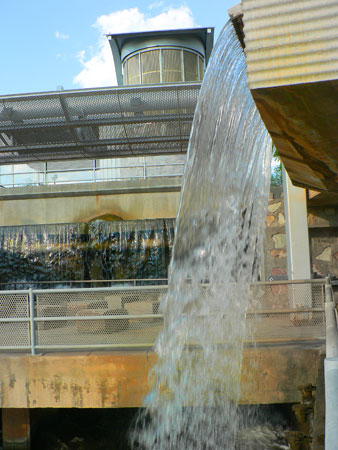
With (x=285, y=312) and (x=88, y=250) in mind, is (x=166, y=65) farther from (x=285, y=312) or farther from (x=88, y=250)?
(x=285, y=312)

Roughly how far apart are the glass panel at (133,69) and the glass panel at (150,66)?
0.30 metres

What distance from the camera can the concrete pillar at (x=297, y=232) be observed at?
7426 millimetres

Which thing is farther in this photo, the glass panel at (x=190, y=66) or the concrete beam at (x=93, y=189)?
the glass panel at (x=190, y=66)

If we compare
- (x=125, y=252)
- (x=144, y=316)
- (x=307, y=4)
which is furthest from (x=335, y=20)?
(x=125, y=252)

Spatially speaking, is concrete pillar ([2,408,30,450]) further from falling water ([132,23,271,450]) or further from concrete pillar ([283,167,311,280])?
concrete pillar ([283,167,311,280])

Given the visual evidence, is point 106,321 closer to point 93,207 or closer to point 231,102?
point 231,102

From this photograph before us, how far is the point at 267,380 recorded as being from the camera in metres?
5.33

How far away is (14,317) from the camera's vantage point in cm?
571

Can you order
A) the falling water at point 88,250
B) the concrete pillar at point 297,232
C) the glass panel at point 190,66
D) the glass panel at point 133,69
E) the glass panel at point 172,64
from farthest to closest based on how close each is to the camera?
the glass panel at point 133,69, the glass panel at point 190,66, the glass panel at point 172,64, the falling water at point 88,250, the concrete pillar at point 297,232

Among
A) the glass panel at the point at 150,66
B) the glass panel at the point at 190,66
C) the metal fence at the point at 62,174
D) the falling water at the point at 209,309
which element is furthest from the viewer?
the glass panel at the point at 190,66

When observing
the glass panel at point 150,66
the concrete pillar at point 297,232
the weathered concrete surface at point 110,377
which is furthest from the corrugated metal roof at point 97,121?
the glass panel at point 150,66

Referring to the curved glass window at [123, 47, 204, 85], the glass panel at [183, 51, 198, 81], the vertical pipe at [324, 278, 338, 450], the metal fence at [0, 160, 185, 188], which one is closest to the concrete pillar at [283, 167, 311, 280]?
the vertical pipe at [324, 278, 338, 450]

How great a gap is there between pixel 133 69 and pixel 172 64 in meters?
1.90

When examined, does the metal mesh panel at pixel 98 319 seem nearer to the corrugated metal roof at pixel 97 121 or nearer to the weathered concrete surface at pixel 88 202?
the corrugated metal roof at pixel 97 121
